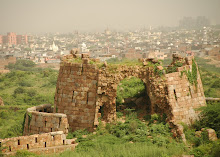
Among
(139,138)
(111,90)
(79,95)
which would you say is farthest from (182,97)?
(79,95)

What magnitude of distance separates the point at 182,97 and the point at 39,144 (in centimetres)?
621

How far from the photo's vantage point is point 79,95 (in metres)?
14.0

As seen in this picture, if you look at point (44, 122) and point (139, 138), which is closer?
point (139, 138)

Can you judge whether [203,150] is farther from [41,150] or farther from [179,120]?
[41,150]

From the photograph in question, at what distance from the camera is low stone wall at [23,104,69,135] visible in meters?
13.3

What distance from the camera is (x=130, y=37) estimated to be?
14125cm

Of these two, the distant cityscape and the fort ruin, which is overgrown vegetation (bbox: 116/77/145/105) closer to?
the fort ruin

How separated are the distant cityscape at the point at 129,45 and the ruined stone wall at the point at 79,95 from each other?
51.1 meters

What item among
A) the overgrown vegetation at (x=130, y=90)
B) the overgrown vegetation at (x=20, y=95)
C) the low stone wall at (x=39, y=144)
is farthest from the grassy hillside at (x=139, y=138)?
the overgrown vegetation at (x=20, y=95)

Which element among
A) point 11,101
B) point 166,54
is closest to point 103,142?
point 11,101

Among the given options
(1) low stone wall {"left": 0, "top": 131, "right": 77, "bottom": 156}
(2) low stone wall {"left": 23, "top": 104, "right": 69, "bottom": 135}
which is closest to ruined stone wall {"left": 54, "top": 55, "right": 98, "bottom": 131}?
(2) low stone wall {"left": 23, "top": 104, "right": 69, "bottom": 135}

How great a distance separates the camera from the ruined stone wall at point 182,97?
13.5 metres

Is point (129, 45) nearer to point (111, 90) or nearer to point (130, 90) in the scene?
point (130, 90)

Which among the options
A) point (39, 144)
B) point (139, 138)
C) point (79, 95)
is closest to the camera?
point (39, 144)
